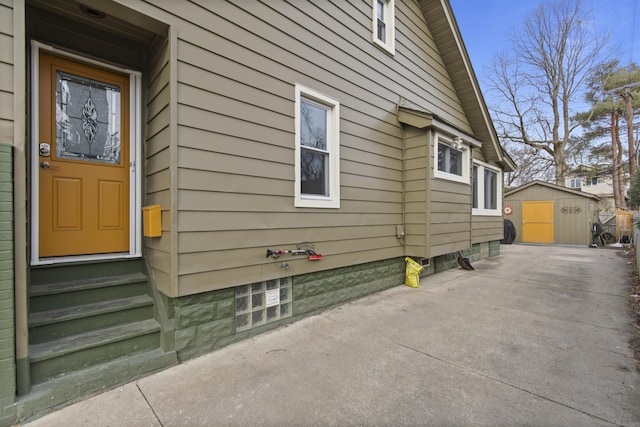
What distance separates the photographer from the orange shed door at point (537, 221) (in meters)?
12.8

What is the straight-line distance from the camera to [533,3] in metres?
17.1

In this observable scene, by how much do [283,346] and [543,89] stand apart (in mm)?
22409

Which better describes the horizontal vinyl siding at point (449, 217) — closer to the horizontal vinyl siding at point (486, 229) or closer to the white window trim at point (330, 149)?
the horizontal vinyl siding at point (486, 229)

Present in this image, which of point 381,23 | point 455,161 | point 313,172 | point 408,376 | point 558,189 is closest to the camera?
point 408,376

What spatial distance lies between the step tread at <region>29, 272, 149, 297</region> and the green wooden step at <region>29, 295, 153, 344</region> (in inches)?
6.1

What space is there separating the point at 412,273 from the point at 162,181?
4.24 meters

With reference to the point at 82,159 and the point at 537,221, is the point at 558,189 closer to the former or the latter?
the point at 537,221

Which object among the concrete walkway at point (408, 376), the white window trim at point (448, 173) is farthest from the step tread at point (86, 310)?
the white window trim at point (448, 173)

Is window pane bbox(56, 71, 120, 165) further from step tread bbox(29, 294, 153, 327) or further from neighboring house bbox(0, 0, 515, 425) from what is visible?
step tread bbox(29, 294, 153, 327)

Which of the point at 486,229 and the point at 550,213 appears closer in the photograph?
the point at 486,229

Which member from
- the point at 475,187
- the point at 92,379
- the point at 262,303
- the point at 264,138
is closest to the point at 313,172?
the point at 264,138

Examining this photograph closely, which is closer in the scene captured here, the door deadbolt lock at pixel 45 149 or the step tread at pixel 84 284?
the step tread at pixel 84 284

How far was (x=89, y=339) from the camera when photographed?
7.66 feet

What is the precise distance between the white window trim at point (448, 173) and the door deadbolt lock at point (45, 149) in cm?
502
